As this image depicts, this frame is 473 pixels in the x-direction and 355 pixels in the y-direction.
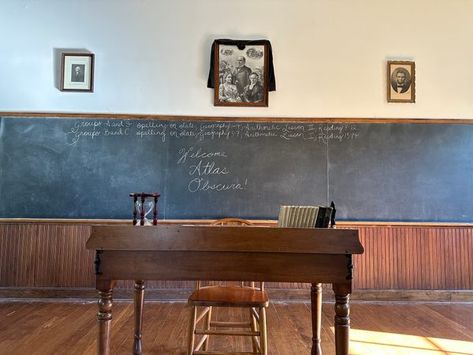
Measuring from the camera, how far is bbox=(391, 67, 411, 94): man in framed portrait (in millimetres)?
3473

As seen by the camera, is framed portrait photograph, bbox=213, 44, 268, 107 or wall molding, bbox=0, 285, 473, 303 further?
framed portrait photograph, bbox=213, 44, 268, 107

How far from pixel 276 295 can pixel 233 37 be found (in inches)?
98.4

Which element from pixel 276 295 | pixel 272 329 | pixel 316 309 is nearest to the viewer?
pixel 316 309

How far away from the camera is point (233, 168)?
11.2 ft

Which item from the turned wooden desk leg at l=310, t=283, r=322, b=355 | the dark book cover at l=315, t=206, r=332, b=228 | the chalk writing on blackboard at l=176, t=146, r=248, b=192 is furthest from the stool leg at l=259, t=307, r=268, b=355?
the chalk writing on blackboard at l=176, t=146, r=248, b=192

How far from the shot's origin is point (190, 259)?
1.28 m

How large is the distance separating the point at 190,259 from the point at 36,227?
2655 mm

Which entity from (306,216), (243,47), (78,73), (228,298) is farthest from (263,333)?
(78,73)

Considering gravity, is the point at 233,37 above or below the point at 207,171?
above

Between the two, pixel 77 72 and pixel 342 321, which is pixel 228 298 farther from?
pixel 77 72

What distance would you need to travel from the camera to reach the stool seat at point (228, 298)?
5.51 ft

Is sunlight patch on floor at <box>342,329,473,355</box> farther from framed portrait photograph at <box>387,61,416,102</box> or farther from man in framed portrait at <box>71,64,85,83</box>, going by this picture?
man in framed portrait at <box>71,64,85,83</box>

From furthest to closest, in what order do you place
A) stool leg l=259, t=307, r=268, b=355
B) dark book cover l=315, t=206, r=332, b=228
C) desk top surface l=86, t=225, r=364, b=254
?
stool leg l=259, t=307, r=268, b=355
dark book cover l=315, t=206, r=332, b=228
desk top surface l=86, t=225, r=364, b=254

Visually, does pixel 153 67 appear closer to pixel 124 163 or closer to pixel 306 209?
pixel 124 163
